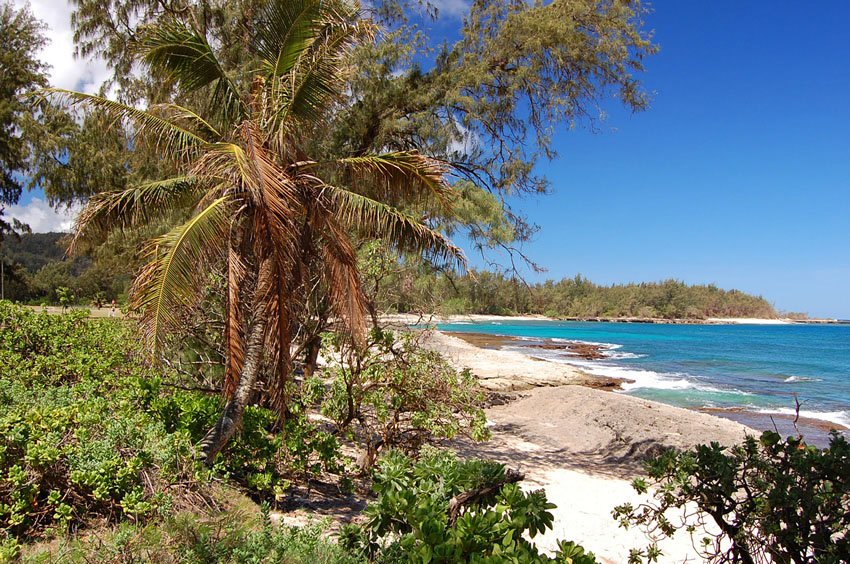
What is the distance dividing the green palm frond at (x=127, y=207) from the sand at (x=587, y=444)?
12.3ft

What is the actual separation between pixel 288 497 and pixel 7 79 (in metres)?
19.5

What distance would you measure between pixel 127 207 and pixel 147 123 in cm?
100

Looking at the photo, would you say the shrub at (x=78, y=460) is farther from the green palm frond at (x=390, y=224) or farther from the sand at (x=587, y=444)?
the sand at (x=587, y=444)

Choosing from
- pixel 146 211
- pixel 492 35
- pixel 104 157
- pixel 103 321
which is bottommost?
pixel 103 321

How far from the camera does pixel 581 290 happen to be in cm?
13650

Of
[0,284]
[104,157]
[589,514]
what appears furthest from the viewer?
[0,284]

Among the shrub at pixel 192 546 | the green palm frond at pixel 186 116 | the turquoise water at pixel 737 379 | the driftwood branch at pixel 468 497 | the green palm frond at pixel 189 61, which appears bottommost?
the turquoise water at pixel 737 379

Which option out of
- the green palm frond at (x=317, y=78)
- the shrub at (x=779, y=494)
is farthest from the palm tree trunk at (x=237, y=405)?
the shrub at (x=779, y=494)

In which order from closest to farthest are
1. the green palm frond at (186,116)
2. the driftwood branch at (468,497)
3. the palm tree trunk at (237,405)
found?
the driftwood branch at (468,497)
the palm tree trunk at (237,405)
the green palm frond at (186,116)

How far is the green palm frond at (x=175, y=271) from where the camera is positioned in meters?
4.71

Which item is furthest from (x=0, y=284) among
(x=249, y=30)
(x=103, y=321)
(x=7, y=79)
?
(x=249, y=30)

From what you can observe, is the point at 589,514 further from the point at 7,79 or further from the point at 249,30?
the point at 7,79

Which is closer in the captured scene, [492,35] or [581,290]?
[492,35]

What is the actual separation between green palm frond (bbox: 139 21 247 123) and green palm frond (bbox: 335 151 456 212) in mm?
1519
